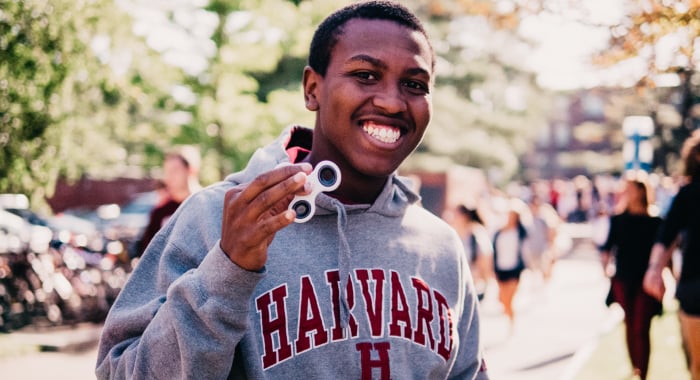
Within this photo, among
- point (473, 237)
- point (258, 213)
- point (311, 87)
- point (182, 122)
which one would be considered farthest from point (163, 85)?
point (258, 213)

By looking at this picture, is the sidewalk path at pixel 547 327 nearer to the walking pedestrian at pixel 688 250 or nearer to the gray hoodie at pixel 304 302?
the walking pedestrian at pixel 688 250

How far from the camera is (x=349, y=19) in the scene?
6.68 ft

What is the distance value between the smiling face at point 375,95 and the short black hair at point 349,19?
22 millimetres

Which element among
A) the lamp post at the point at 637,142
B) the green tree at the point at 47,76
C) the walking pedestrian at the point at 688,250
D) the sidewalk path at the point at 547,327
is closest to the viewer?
the walking pedestrian at the point at 688,250

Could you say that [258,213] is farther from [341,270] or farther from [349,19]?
[349,19]

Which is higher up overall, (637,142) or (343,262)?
(343,262)

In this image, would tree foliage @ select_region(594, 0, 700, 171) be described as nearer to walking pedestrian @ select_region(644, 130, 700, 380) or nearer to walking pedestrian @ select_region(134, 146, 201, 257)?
walking pedestrian @ select_region(644, 130, 700, 380)

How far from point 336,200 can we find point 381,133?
24cm

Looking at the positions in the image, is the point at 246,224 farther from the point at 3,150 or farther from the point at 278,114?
the point at 278,114

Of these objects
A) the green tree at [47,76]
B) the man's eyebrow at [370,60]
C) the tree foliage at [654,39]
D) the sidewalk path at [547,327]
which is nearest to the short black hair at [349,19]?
the man's eyebrow at [370,60]

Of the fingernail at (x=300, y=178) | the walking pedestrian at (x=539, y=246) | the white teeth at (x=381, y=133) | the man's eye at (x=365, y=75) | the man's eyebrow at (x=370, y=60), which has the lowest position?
the walking pedestrian at (x=539, y=246)

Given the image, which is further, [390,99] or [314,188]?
[390,99]

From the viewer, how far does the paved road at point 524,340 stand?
7930mm

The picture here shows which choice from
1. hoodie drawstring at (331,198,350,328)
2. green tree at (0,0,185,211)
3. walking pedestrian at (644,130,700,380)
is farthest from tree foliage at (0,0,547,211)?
hoodie drawstring at (331,198,350,328)
